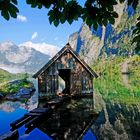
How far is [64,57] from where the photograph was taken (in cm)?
4047

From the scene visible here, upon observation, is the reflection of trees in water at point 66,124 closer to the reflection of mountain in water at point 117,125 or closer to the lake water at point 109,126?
the lake water at point 109,126

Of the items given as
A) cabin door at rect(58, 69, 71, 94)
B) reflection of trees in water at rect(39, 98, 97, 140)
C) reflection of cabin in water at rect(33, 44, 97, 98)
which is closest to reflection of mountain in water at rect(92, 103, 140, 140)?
reflection of trees in water at rect(39, 98, 97, 140)

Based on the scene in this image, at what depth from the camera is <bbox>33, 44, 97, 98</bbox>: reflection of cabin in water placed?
3947 cm

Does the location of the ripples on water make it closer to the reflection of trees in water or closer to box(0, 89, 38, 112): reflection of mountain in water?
the reflection of trees in water

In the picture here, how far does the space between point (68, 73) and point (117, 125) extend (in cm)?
2325

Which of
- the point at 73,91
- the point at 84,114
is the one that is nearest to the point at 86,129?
the point at 84,114

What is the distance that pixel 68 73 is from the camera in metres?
42.1

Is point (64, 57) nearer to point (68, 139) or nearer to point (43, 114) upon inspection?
point (43, 114)

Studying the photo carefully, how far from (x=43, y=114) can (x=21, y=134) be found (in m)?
5.18

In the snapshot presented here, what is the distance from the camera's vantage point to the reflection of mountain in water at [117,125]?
16109mm

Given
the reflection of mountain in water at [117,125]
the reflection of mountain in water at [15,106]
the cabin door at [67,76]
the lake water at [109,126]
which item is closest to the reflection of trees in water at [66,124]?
the lake water at [109,126]

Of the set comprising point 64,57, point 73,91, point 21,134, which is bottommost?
point 21,134

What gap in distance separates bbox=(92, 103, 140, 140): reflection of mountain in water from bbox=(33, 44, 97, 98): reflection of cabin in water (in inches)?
577

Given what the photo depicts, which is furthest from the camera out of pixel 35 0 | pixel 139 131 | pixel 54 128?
pixel 54 128
